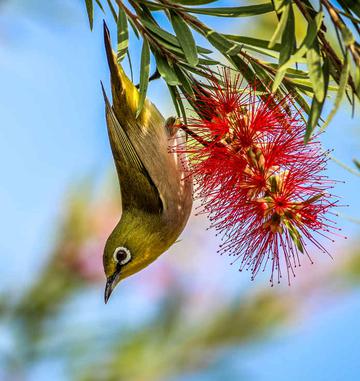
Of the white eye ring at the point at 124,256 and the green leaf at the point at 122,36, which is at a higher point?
the green leaf at the point at 122,36

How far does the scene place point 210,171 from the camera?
2070mm

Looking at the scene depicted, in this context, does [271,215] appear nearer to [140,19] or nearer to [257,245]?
[257,245]

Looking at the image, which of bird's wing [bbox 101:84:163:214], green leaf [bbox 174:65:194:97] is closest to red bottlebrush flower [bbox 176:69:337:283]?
green leaf [bbox 174:65:194:97]

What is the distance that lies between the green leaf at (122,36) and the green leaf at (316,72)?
634 millimetres

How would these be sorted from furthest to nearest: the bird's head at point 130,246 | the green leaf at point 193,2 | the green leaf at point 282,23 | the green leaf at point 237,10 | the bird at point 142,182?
1. the bird's head at point 130,246
2. the bird at point 142,182
3. the green leaf at point 193,2
4. the green leaf at point 237,10
5. the green leaf at point 282,23

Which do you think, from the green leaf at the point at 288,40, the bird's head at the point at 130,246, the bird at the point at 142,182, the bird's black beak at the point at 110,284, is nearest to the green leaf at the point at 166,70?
the green leaf at the point at 288,40

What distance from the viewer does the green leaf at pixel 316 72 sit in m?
1.47

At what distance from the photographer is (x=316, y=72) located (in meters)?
1.49

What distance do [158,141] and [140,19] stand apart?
3.08 ft

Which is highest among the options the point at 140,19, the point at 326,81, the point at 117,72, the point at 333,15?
the point at 117,72

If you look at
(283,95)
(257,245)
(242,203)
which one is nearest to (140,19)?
(283,95)

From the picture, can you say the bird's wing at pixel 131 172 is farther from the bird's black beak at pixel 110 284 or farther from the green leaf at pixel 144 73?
the green leaf at pixel 144 73

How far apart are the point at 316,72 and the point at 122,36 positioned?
706 millimetres

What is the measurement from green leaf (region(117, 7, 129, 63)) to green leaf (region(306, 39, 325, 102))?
0.63 metres
